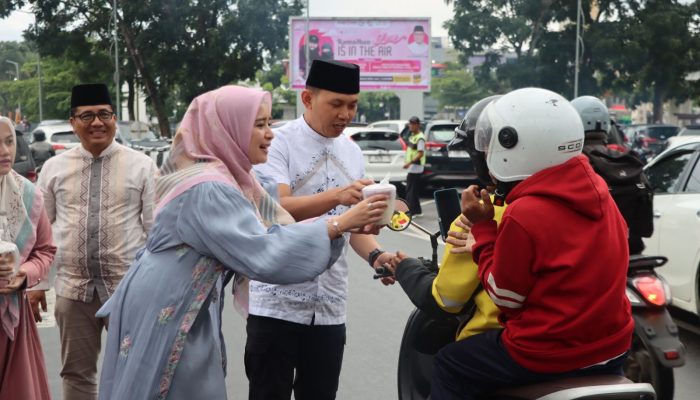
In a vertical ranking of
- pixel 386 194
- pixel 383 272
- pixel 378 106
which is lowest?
pixel 378 106

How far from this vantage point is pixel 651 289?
475 centimetres

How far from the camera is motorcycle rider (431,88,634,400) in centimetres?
254

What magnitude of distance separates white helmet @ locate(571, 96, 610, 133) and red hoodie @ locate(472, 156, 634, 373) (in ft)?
9.36

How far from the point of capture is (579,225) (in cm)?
255

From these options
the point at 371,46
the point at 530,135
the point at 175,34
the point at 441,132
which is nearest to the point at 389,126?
the point at 441,132

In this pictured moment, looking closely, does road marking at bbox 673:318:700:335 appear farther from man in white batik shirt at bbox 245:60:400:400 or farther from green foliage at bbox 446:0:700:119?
green foliage at bbox 446:0:700:119

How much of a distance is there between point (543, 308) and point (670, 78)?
144 feet

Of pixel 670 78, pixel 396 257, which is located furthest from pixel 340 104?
pixel 670 78

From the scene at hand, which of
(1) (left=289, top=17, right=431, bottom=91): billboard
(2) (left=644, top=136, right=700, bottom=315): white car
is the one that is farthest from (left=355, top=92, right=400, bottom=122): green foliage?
(2) (left=644, top=136, right=700, bottom=315): white car

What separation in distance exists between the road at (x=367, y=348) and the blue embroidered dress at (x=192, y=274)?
281 cm

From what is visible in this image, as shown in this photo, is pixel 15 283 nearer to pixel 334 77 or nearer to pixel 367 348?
pixel 334 77

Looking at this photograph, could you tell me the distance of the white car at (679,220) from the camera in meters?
6.61

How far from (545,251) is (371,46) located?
40.0 meters

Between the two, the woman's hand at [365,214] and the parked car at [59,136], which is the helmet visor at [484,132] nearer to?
the woman's hand at [365,214]
